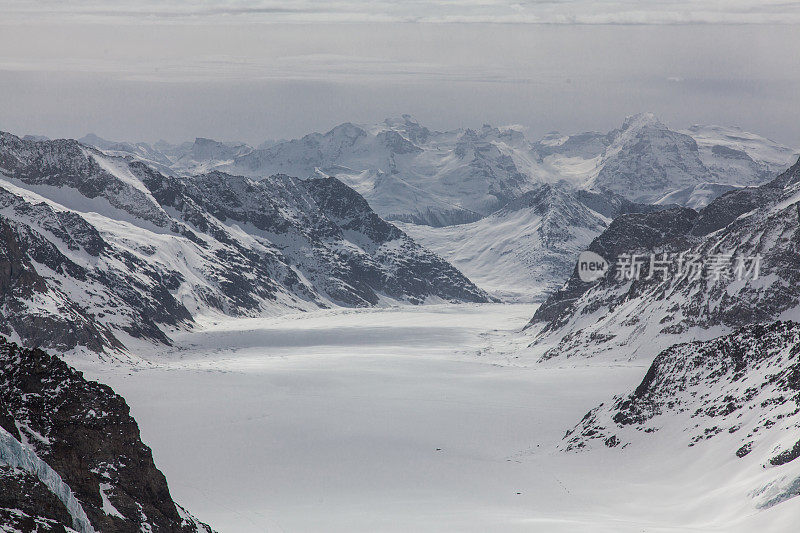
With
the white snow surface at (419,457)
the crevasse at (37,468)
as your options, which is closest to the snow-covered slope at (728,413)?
→ the white snow surface at (419,457)

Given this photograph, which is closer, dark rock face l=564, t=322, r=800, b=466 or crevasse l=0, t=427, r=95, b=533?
crevasse l=0, t=427, r=95, b=533

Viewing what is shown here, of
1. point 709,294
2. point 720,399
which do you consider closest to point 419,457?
point 720,399

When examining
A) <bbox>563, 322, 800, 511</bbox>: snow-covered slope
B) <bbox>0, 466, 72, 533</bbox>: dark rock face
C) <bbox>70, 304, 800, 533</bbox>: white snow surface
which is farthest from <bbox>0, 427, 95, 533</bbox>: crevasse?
<bbox>563, 322, 800, 511</bbox>: snow-covered slope

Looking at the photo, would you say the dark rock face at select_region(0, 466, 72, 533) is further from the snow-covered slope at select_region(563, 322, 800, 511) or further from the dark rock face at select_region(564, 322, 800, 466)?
the dark rock face at select_region(564, 322, 800, 466)

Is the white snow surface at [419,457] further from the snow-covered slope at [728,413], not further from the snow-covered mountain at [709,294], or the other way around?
the snow-covered mountain at [709,294]

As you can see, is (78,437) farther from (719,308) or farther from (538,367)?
(538,367)

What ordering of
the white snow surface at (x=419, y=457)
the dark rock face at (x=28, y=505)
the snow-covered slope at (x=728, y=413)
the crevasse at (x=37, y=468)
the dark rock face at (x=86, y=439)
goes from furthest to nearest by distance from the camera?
the white snow surface at (x=419, y=457)
the snow-covered slope at (x=728, y=413)
the dark rock face at (x=86, y=439)
the crevasse at (x=37, y=468)
the dark rock face at (x=28, y=505)
